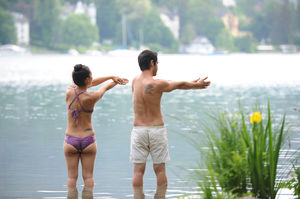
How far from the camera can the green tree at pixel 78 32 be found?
150000 mm

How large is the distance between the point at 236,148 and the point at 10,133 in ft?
30.6

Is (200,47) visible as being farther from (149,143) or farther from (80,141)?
(80,141)

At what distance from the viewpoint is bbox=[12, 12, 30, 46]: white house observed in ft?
512

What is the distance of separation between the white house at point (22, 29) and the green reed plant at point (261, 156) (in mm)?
149609

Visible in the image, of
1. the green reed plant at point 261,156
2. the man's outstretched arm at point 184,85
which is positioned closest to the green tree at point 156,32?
the man's outstretched arm at point 184,85

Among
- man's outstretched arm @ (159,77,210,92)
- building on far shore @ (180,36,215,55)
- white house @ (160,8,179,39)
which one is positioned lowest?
man's outstretched arm @ (159,77,210,92)

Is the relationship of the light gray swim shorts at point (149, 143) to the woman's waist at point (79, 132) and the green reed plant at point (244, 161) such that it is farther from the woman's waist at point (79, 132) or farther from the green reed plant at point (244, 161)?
the green reed plant at point (244, 161)

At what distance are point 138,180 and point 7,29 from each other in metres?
150

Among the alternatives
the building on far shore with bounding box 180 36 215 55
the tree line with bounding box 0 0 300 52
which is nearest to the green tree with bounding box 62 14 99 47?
the tree line with bounding box 0 0 300 52

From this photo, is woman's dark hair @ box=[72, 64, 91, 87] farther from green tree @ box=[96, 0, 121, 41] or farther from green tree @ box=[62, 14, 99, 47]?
green tree @ box=[96, 0, 121, 41]

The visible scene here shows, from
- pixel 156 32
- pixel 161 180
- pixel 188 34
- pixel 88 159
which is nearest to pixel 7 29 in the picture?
pixel 156 32

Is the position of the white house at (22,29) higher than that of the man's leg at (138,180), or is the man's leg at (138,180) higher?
the white house at (22,29)

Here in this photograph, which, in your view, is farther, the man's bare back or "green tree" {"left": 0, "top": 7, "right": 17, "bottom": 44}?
"green tree" {"left": 0, "top": 7, "right": 17, "bottom": 44}

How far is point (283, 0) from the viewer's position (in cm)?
19300
